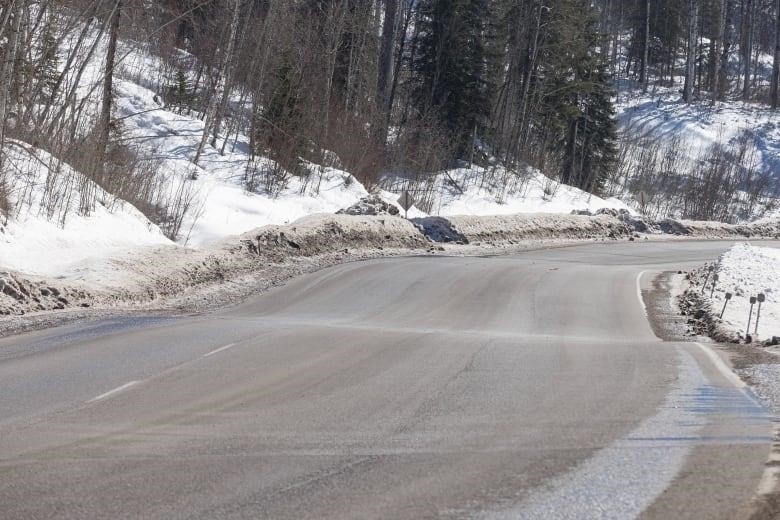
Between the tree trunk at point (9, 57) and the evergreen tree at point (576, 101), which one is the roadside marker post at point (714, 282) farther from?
the evergreen tree at point (576, 101)

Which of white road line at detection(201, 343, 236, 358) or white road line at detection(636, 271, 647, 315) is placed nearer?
white road line at detection(201, 343, 236, 358)

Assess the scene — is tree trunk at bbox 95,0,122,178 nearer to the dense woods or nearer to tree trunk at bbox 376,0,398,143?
the dense woods

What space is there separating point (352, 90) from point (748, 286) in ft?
92.1

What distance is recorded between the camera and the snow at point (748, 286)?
15895 millimetres

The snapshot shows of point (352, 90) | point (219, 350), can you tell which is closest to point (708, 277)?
point (219, 350)

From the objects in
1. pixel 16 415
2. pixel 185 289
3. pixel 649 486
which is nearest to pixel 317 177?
pixel 185 289

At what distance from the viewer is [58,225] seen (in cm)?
1753

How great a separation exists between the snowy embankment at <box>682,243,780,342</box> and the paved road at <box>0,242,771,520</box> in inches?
124

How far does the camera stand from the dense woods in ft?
80.6

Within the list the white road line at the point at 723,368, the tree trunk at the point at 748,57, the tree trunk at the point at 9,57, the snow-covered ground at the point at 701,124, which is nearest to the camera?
the white road line at the point at 723,368

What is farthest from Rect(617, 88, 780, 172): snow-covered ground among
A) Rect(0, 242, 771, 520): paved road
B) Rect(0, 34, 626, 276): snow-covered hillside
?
Rect(0, 242, 771, 520): paved road

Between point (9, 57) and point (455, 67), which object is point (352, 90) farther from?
point (9, 57)

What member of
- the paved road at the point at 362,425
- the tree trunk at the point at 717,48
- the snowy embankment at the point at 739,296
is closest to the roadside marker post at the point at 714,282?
the snowy embankment at the point at 739,296

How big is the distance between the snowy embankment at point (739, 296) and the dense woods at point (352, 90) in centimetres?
1306
